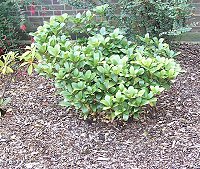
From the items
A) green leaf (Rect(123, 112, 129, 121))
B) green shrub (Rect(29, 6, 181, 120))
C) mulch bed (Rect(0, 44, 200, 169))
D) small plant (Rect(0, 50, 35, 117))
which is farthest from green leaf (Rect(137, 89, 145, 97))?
small plant (Rect(0, 50, 35, 117))

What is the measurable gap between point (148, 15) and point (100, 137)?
1.60 metres

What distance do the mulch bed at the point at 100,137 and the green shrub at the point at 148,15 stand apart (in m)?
0.72

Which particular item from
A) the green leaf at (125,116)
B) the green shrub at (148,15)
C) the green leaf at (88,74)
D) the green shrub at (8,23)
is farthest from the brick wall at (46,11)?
the green leaf at (125,116)

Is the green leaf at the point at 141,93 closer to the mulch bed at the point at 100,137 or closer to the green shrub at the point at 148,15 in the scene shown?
the mulch bed at the point at 100,137

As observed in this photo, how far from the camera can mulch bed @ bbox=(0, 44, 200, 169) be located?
2.69 meters

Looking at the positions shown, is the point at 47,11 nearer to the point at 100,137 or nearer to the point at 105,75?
the point at 105,75

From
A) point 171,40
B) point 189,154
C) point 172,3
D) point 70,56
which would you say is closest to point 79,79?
point 70,56

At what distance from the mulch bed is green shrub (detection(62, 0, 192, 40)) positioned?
28.4 inches

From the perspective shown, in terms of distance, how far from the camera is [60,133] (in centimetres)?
300

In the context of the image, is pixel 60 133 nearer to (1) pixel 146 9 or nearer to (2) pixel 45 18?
(1) pixel 146 9

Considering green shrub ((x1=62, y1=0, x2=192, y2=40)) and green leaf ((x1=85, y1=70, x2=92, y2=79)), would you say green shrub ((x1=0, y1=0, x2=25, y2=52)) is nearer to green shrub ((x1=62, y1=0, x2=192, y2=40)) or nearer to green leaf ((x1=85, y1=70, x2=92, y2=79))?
green shrub ((x1=62, y1=0, x2=192, y2=40))

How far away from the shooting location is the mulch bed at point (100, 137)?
2.69 metres

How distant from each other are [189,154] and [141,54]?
2.96ft

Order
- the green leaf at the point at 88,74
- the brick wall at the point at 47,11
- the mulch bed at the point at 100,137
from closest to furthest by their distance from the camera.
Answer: the mulch bed at the point at 100,137 → the green leaf at the point at 88,74 → the brick wall at the point at 47,11
